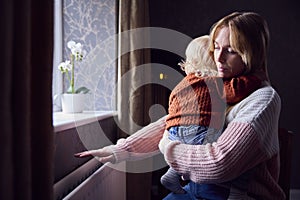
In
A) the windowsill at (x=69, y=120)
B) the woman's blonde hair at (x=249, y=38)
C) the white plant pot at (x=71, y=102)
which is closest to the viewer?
the woman's blonde hair at (x=249, y=38)

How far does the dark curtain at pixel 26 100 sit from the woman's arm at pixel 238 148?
0.43m

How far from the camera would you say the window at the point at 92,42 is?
206 centimetres

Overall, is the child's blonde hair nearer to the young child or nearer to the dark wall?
the young child

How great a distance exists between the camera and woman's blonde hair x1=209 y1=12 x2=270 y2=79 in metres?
1.01

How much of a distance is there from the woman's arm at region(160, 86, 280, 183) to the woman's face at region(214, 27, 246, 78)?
0.11 m

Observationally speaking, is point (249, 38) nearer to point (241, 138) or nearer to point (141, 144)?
point (241, 138)

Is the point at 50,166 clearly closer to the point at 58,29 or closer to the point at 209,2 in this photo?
the point at 58,29

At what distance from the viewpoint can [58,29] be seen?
2.03 meters

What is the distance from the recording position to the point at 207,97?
0.98m

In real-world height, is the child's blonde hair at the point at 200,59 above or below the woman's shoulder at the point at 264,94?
above

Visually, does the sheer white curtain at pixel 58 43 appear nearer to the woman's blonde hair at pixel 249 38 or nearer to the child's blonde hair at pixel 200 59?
the child's blonde hair at pixel 200 59

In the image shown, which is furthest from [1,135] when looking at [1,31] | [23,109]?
[1,31]

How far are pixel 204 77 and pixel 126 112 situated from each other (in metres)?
1.17

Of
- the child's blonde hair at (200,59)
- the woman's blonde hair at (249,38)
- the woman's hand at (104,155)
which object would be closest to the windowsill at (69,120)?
the woman's hand at (104,155)
